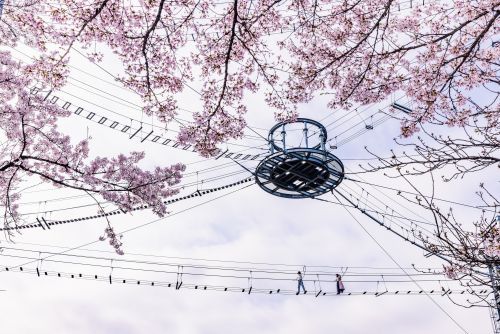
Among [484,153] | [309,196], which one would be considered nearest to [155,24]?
[484,153]

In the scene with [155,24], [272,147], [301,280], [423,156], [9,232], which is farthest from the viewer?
[301,280]

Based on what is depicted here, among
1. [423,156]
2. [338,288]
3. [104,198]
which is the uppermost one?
[338,288]

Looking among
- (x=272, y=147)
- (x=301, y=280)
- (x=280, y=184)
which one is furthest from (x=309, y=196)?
(x=301, y=280)

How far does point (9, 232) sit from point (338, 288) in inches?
737

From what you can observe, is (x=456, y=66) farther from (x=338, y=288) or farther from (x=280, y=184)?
(x=338, y=288)

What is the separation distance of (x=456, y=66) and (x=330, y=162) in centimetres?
878

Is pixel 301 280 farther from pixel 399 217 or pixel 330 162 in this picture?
pixel 330 162

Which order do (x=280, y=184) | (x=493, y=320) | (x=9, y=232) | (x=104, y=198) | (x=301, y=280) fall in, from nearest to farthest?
(x=9, y=232)
(x=104, y=198)
(x=280, y=184)
(x=493, y=320)
(x=301, y=280)

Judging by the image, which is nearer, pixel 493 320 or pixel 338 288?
pixel 493 320

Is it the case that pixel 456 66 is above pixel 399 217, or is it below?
below

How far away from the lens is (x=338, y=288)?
2366cm

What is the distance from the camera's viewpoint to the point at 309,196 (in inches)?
665

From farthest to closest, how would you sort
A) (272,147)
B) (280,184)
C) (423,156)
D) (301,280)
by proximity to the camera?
(301,280) → (280,184) → (272,147) → (423,156)

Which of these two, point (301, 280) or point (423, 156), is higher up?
point (301, 280)
